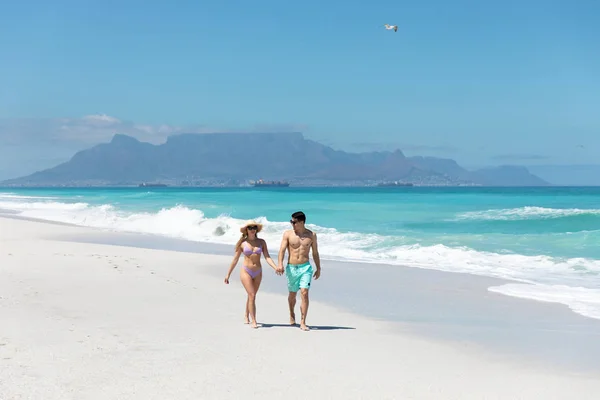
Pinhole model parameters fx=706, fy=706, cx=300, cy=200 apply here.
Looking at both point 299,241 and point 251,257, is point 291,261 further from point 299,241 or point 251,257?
point 251,257

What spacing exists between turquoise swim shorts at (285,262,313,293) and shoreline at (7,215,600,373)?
1.28 m

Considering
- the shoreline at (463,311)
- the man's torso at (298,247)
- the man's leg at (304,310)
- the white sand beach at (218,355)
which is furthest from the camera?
Result: the man's torso at (298,247)

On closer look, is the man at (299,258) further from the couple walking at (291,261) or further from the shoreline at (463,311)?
the shoreline at (463,311)

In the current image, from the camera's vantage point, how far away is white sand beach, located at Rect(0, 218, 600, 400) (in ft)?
18.0

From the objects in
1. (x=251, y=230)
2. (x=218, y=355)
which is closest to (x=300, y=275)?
(x=251, y=230)

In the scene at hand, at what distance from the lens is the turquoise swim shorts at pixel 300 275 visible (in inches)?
312

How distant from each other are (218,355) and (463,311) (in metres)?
4.20

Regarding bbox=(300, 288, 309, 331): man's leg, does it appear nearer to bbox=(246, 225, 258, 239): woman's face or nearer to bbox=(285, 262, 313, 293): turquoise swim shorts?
bbox=(285, 262, 313, 293): turquoise swim shorts

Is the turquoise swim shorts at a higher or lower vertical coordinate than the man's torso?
lower

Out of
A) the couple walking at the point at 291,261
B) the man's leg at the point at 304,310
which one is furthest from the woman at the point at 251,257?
the man's leg at the point at 304,310

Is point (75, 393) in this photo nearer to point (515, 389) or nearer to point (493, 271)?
point (515, 389)

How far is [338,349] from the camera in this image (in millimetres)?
6922

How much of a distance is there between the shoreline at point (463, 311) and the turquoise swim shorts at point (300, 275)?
1.28 metres

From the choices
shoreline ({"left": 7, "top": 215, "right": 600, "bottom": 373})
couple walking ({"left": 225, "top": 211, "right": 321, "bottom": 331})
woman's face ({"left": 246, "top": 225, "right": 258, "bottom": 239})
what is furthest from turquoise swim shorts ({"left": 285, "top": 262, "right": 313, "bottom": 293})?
shoreline ({"left": 7, "top": 215, "right": 600, "bottom": 373})
